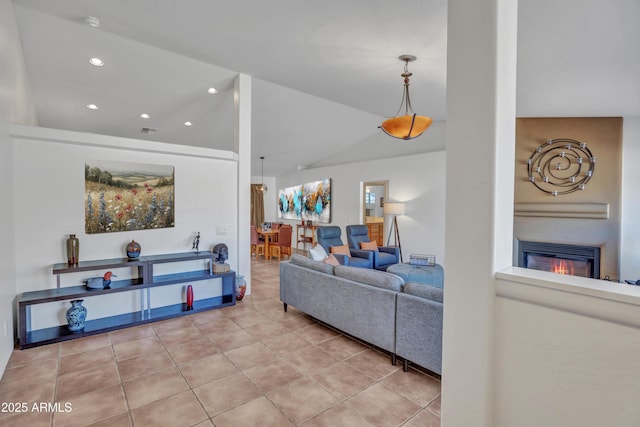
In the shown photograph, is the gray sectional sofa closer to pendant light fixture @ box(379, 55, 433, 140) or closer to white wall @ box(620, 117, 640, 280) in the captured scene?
pendant light fixture @ box(379, 55, 433, 140)

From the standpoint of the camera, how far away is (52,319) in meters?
3.38

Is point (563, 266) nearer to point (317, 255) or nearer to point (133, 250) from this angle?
point (317, 255)

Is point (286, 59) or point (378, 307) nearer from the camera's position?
point (378, 307)

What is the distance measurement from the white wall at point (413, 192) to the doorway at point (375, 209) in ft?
0.40

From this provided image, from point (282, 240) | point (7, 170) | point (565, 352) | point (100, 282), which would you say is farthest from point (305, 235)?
point (565, 352)

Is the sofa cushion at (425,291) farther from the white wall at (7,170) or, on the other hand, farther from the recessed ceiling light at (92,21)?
the recessed ceiling light at (92,21)

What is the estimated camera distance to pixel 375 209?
32.1 feet

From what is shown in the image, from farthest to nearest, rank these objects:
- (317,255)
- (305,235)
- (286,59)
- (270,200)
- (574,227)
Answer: (270,200) → (305,235) → (317,255) → (574,227) → (286,59)

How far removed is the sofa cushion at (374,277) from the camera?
2.75m

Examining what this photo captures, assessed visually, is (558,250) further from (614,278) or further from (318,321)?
(318,321)

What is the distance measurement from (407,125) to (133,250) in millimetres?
3568

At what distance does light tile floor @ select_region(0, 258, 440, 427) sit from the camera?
6.63 ft

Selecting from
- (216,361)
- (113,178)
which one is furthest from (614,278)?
(113,178)

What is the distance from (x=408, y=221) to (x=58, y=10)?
6327 mm
